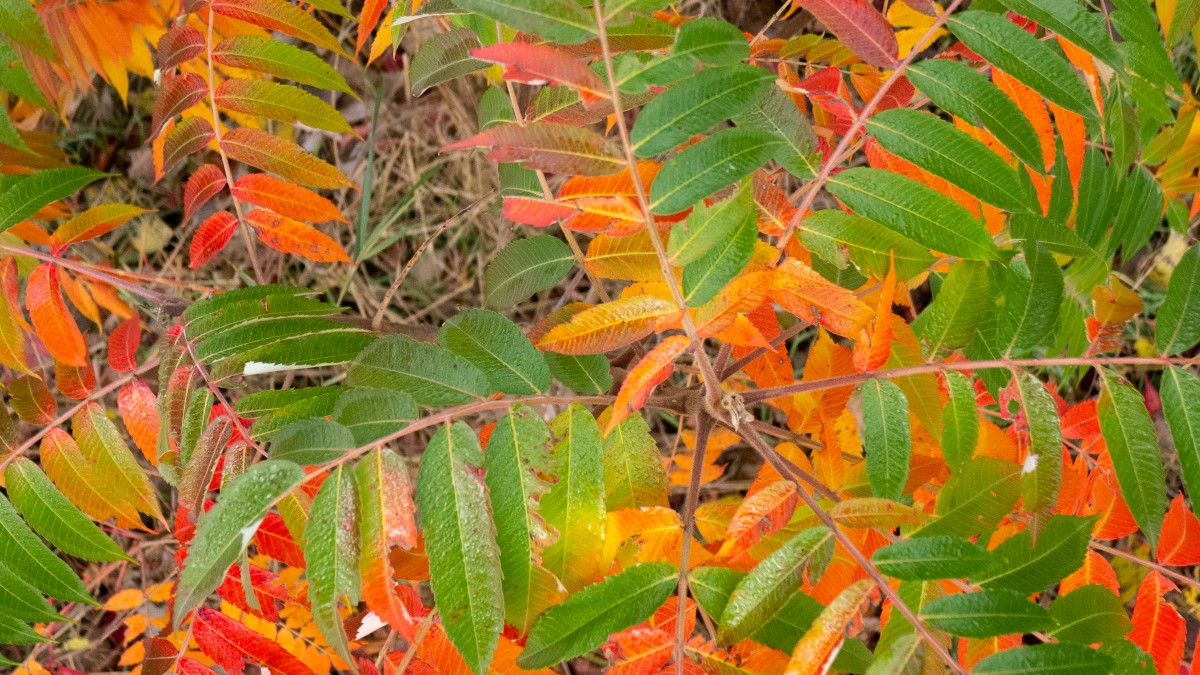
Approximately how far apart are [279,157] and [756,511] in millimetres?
806

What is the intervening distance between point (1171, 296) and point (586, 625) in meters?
0.63

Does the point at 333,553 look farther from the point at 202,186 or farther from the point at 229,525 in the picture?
the point at 202,186

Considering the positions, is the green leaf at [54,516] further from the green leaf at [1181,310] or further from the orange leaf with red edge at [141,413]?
the green leaf at [1181,310]

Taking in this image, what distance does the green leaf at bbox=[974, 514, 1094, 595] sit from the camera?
2.59 ft

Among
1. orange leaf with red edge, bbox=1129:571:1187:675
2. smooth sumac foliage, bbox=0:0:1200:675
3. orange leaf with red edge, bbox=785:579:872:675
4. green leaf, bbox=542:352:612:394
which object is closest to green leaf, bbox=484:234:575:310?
smooth sumac foliage, bbox=0:0:1200:675

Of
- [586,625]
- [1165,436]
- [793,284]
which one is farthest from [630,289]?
[1165,436]

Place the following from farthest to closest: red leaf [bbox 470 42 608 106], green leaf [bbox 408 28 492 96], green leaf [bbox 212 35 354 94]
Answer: green leaf [bbox 212 35 354 94] < green leaf [bbox 408 28 492 96] < red leaf [bbox 470 42 608 106]

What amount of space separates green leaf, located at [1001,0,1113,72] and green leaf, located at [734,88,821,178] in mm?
214

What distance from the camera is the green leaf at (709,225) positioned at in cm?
74

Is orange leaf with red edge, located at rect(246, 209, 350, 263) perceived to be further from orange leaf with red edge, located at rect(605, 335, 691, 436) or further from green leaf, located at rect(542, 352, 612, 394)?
orange leaf with red edge, located at rect(605, 335, 691, 436)

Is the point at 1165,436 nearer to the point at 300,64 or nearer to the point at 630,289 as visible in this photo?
the point at 630,289

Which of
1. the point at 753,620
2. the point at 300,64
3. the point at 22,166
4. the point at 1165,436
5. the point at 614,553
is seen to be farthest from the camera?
the point at 1165,436

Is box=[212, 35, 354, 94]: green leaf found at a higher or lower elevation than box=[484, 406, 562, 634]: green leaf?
higher

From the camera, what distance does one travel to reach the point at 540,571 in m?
0.78
